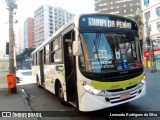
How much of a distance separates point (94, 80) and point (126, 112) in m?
1.74

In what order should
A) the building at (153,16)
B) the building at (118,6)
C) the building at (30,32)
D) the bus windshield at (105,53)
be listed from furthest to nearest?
1. the building at (30,32)
2. the building at (118,6)
3. the building at (153,16)
4. the bus windshield at (105,53)

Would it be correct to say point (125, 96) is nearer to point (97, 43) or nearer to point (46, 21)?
point (97, 43)

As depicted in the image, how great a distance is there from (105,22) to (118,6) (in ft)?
296

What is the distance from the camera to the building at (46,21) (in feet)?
376

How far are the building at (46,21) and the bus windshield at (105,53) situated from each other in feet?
347

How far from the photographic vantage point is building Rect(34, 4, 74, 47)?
11469 cm

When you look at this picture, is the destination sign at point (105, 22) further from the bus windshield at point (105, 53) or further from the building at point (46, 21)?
the building at point (46, 21)

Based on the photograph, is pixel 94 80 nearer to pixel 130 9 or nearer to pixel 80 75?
pixel 80 75

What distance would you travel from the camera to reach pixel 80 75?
5496 millimetres

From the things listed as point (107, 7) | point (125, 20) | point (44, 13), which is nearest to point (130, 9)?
point (107, 7)

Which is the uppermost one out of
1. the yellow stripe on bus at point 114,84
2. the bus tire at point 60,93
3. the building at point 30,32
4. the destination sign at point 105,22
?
the building at point 30,32

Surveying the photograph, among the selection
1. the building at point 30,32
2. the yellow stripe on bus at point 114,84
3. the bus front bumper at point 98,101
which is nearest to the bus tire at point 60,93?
the bus front bumper at point 98,101

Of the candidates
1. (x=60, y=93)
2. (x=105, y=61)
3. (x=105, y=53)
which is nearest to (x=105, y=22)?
(x=105, y=53)

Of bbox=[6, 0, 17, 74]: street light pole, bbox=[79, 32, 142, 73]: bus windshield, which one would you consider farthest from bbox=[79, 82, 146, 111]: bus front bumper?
bbox=[6, 0, 17, 74]: street light pole
